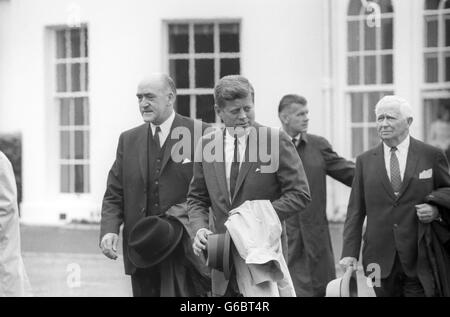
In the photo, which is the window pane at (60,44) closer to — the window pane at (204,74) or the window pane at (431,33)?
the window pane at (204,74)

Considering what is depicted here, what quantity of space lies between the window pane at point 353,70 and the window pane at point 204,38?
1910 mm

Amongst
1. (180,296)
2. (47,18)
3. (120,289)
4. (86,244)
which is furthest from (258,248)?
(47,18)

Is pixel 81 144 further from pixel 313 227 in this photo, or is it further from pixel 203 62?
pixel 313 227

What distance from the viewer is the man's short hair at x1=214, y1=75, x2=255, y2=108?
593 centimetres

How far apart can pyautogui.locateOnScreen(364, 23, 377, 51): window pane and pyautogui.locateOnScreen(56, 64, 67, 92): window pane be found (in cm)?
423

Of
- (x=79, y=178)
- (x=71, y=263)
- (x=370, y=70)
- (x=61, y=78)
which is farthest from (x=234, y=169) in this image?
(x=61, y=78)

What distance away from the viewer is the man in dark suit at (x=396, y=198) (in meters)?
6.85

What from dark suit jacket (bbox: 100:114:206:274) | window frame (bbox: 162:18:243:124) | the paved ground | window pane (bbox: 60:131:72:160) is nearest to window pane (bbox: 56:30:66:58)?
window pane (bbox: 60:131:72:160)

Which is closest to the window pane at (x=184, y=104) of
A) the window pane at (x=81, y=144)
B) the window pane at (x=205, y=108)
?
the window pane at (x=205, y=108)

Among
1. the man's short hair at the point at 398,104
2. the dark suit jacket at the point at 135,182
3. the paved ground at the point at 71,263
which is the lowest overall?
the paved ground at the point at 71,263

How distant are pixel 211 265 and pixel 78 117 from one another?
10.4 m

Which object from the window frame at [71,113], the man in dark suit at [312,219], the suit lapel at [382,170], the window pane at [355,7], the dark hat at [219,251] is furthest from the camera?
the window frame at [71,113]
